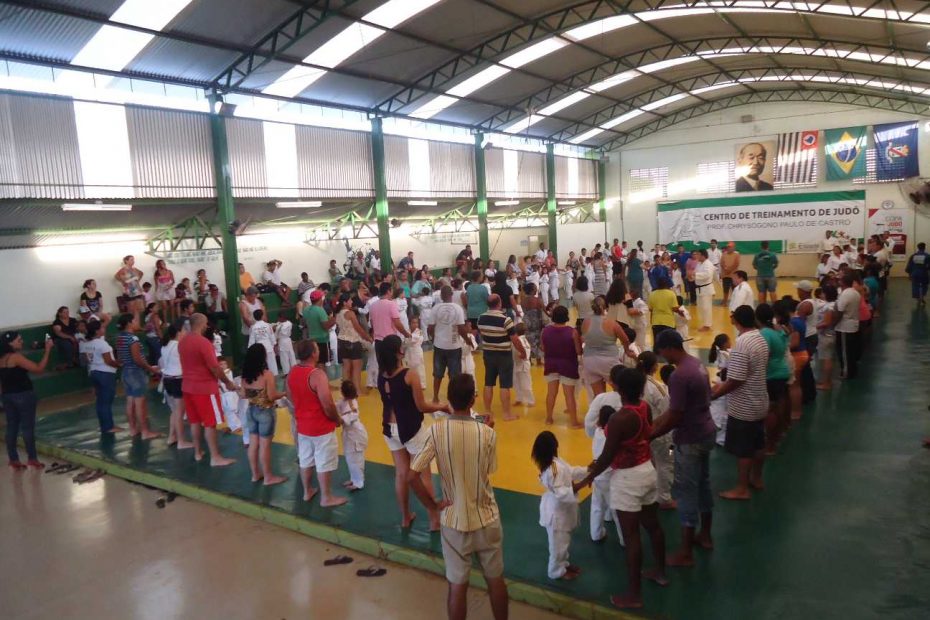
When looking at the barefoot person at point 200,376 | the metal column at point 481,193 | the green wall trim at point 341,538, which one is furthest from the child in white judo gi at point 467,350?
the metal column at point 481,193

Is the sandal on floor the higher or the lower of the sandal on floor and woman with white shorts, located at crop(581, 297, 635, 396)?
the lower

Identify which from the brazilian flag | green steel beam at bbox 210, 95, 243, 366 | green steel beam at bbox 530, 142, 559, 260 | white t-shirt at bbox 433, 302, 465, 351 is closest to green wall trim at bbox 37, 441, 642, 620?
white t-shirt at bbox 433, 302, 465, 351

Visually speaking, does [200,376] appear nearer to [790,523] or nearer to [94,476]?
[94,476]

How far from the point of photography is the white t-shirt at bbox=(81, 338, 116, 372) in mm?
7285

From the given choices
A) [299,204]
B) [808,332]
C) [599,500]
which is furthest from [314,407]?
[299,204]

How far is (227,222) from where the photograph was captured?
12.6 m

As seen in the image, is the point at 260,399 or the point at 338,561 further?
the point at 260,399

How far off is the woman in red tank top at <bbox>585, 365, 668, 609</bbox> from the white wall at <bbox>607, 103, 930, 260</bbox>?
73.2 feet

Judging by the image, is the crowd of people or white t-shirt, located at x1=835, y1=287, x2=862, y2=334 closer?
the crowd of people

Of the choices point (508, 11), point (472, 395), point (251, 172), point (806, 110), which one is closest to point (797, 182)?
point (806, 110)

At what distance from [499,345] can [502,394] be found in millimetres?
637

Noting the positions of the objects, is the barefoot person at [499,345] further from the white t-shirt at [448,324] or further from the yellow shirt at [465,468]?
the yellow shirt at [465,468]

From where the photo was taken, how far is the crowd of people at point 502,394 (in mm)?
3531

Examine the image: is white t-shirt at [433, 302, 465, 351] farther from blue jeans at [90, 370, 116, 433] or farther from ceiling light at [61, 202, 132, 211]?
ceiling light at [61, 202, 132, 211]
